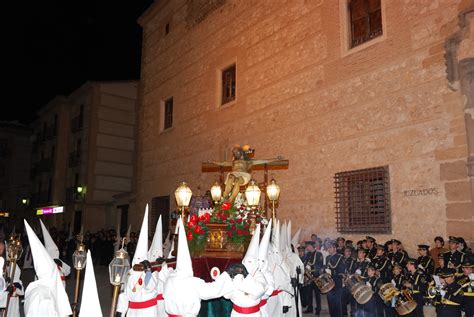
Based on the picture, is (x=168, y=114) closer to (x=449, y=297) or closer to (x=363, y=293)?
(x=363, y=293)

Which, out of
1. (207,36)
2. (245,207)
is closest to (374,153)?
(245,207)

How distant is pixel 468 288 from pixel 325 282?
2.77 metres

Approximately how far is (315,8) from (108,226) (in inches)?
855

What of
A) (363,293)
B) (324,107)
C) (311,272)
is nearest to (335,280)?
(311,272)

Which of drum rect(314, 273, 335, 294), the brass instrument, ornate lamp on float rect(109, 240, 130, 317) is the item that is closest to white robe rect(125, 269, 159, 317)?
ornate lamp on float rect(109, 240, 130, 317)

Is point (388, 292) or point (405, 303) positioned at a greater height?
point (388, 292)

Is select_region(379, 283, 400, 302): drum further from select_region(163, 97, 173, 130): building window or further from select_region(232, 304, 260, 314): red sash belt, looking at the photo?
select_region(163, 97, 173, 130): building window

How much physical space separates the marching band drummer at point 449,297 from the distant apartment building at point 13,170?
140ft

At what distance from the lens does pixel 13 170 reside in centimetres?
4359

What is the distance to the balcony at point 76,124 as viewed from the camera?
31906 millimetres

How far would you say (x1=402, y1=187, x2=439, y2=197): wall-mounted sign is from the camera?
9062 millimetres

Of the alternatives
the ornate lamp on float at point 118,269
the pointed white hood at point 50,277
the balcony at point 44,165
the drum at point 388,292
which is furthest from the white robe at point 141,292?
the balcony at point 44,165

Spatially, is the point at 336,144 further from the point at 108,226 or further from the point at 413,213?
the point at 108,226

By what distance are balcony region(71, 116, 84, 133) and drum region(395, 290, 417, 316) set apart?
28.6 metres
